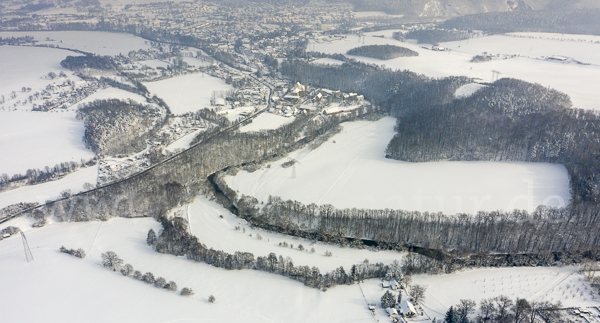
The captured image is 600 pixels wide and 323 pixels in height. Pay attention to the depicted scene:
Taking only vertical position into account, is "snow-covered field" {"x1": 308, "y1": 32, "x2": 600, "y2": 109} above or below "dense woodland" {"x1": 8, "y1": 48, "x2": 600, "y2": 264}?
above

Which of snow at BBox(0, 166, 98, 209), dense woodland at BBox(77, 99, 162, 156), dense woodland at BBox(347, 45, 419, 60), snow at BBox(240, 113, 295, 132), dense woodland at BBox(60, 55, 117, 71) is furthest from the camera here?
dense woodland at BBox(347, 45, 419, 60)

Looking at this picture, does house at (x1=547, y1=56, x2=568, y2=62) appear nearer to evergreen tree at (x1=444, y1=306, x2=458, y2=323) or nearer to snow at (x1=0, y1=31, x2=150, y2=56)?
evergreen tree at (x1=444, y1=306, x2=458, y2=323)

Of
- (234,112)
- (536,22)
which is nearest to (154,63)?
(234,112)

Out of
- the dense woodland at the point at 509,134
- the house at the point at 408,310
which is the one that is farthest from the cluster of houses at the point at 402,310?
the dense woodland at the point at 509,134

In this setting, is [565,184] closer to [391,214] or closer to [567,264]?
[567,264]

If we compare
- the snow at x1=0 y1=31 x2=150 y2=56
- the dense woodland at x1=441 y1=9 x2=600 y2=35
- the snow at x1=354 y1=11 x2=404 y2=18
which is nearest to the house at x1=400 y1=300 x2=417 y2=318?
the snow at x1=0 y1=31 x2=150 y2=56

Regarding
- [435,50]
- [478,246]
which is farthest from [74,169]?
[435,50]
